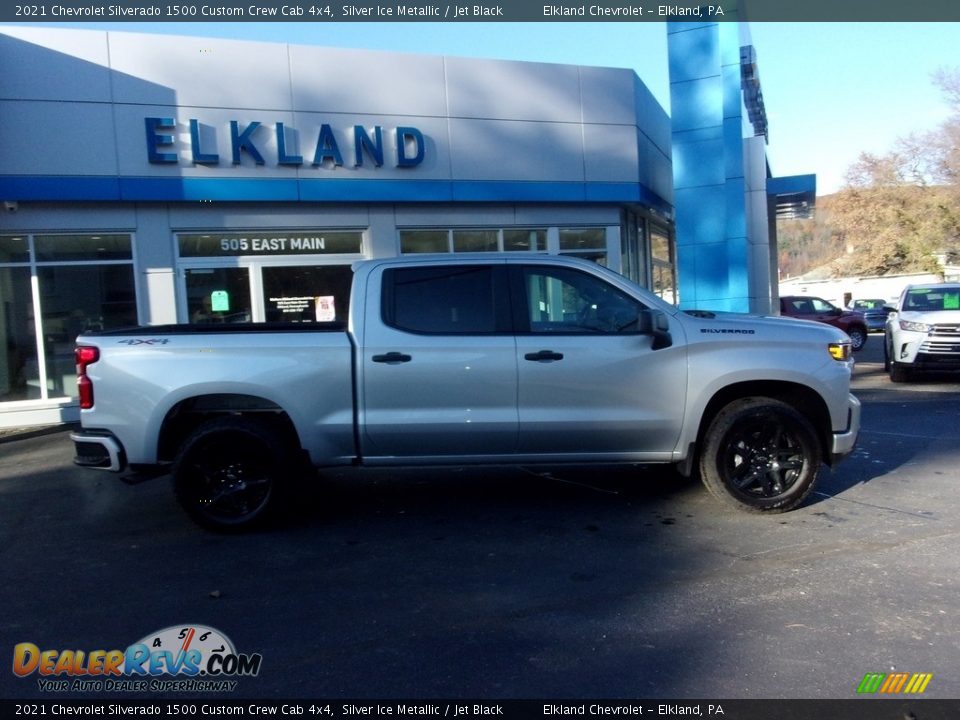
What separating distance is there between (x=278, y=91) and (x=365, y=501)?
879 centimetres

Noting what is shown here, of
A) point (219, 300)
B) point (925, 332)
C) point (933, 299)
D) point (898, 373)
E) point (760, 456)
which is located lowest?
point (898, 373)

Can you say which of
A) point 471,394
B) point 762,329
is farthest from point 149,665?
point 762,329

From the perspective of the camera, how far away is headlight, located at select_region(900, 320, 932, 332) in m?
12.5

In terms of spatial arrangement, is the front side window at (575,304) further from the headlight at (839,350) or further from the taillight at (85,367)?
the taillight at (85,367)

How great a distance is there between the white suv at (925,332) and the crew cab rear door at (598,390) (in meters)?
8.69

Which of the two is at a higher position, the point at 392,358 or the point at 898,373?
the point at 392,358

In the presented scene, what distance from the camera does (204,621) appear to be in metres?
4.33

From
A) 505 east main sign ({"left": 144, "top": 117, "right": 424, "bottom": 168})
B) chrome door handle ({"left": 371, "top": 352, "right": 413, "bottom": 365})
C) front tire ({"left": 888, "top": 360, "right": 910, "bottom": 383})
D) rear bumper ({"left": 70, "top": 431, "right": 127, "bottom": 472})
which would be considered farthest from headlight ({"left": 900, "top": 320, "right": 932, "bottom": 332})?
rear bumper ({"left": 70, "top": 431, "right": 127, "bottom": 472})

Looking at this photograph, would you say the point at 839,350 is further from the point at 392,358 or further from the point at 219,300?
the point at 219,300

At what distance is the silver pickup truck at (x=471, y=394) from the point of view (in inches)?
225

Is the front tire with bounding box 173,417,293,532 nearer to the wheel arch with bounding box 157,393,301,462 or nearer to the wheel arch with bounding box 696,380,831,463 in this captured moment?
the wheel arch with bounding box 157,393,301,462

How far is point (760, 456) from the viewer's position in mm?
5922

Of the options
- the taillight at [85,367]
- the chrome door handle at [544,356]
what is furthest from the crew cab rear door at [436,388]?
the taillight at [85,367]

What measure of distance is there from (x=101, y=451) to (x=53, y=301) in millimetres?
7980
